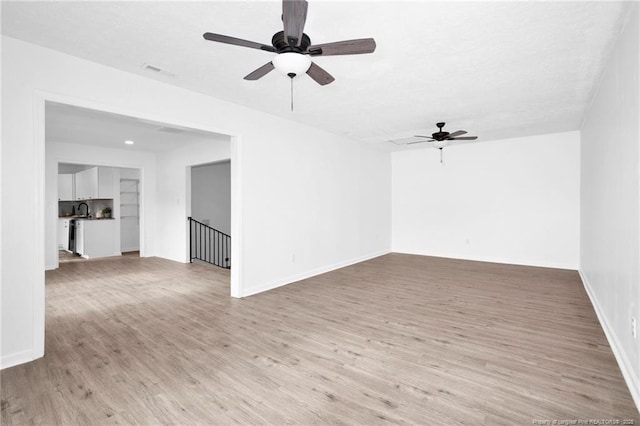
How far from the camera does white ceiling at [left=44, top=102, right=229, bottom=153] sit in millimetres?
4881

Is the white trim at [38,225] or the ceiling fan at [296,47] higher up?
the ceiling fan at [296,47]

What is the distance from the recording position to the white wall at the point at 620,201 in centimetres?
213

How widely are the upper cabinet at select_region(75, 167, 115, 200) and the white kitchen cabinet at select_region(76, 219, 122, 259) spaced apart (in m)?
0.76

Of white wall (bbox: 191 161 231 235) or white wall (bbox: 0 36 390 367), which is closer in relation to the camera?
white wall (bbox: 0 36 390 367)

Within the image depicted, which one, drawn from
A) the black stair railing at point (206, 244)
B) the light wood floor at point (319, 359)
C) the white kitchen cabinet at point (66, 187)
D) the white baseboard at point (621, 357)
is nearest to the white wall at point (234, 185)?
the black stair railing at point (206, 244)

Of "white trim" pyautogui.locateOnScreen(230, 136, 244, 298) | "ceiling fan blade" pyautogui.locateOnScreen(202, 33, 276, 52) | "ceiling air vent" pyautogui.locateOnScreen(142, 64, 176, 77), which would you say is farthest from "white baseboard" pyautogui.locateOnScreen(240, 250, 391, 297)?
"ceiling fan blade" pyautogui.locateOnScreen(202, 33, 276, 52)

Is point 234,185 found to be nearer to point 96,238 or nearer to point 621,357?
point 621,357

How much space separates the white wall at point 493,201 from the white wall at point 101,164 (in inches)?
246

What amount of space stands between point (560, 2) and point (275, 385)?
11.0 feet

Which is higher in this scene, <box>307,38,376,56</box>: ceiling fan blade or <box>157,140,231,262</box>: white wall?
<box>307,38,376,56</box>: ceiling fan blade

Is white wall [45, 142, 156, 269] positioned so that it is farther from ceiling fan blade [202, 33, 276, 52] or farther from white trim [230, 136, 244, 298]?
ceiling fan blade [202, 33, 276, 52]

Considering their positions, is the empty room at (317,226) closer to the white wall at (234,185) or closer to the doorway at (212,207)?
the white wall at (234,185)

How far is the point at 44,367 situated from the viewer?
2502mm

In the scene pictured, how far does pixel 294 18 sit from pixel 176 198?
20.9 ft
